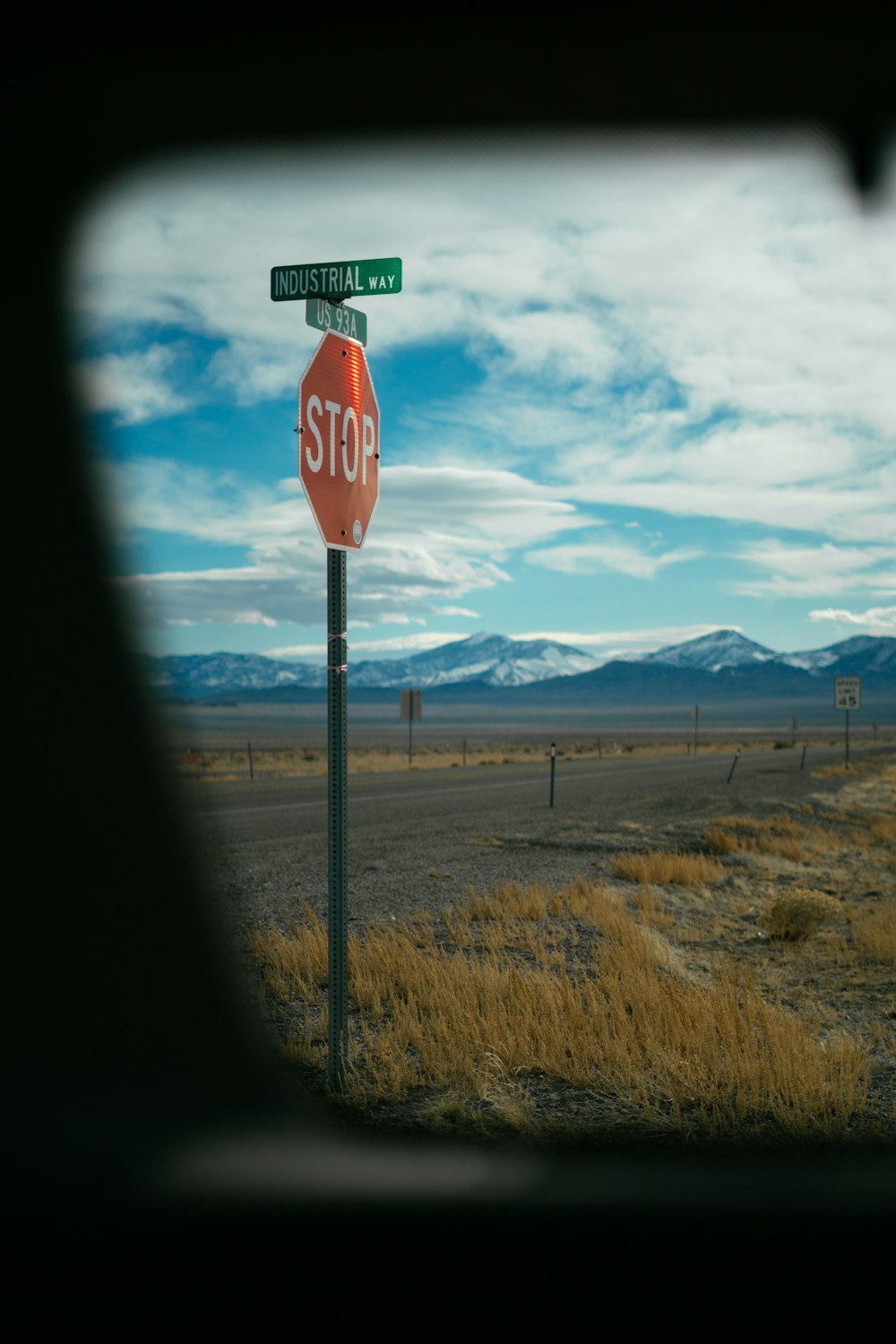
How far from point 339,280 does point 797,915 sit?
7.05 metres

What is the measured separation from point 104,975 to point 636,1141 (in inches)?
158

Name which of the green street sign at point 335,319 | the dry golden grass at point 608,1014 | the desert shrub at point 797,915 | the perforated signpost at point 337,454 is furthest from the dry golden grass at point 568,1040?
the green street sign at point 335,319

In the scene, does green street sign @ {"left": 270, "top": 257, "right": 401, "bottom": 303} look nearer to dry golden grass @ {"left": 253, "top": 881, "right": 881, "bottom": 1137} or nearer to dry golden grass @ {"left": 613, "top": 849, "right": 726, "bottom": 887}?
dry golden grass @ {"left": 253, "top": 881, "right": 881, "bottom": 1137}

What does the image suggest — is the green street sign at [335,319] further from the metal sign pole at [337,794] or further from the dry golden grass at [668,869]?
the dry golden grass at [668,869]

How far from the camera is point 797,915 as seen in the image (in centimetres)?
977

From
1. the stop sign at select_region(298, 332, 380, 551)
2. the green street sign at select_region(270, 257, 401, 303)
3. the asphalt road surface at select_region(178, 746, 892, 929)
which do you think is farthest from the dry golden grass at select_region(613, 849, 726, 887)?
the green street sign at select_region(270, 257, 401, 303)

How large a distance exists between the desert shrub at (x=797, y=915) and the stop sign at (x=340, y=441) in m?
6.27

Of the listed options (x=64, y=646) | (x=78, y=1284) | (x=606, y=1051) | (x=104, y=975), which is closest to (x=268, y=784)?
(x=64, y=646)

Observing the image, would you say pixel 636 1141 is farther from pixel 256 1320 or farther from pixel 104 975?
pixel 104 975

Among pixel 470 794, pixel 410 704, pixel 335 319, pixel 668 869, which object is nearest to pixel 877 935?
pixel 668 869

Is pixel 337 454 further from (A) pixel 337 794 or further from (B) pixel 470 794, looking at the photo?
(B) pixel 470 794

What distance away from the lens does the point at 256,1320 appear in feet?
11.3

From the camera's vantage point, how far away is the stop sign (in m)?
4.96

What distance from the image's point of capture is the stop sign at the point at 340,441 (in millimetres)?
4965
